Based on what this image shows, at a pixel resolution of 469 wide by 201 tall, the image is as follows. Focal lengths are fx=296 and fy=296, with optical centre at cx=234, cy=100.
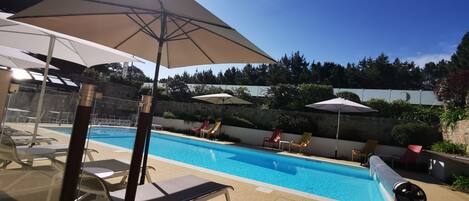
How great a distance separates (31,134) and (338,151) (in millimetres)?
11400

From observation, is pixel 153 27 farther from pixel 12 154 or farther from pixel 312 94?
pixel 312 94

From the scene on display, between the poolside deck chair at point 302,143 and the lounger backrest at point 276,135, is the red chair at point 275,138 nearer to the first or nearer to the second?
the lounger backrest at point 276,135

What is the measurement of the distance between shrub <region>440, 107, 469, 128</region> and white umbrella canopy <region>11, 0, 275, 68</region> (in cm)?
879

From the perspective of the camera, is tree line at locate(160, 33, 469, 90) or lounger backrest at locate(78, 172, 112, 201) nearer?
lounger backrest at locate(78, 172, 112, 201)

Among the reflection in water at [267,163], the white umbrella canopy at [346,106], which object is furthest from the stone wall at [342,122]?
the reflection in water at [267,163]

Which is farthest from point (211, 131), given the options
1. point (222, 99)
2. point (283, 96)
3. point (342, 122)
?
point (342, 122)

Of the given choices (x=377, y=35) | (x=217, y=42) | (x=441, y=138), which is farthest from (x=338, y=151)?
(x=217, y=42)

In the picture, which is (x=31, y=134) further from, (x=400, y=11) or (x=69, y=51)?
(x=400, y=11)

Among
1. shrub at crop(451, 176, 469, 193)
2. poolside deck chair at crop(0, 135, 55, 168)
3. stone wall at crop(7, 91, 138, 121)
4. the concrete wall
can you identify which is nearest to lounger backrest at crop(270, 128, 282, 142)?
the concrete wall

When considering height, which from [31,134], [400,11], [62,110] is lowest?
[31,134]

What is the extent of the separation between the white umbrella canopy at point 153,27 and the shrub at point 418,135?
10.3 m

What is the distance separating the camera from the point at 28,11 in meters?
2.83

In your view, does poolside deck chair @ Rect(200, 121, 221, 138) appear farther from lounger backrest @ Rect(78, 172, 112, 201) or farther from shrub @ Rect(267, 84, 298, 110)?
lounger backrest @ Rect(78, 172, 112, 201)

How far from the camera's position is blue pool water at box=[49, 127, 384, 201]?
686 centimetres
